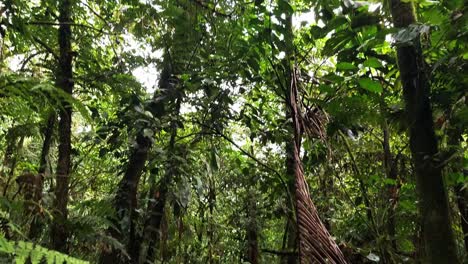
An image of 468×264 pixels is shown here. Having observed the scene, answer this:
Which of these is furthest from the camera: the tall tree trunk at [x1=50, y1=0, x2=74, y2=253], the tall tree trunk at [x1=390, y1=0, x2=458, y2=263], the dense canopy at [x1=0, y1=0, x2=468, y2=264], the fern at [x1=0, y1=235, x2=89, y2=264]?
the tall tree trunk at [x1=50, y1=0, x2=74, y2=253]

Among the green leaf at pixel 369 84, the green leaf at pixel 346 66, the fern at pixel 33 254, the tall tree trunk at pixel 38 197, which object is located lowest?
the fern at pixel 33 254

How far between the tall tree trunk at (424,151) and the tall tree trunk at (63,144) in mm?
1396

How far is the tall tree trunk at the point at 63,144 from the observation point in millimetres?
1953

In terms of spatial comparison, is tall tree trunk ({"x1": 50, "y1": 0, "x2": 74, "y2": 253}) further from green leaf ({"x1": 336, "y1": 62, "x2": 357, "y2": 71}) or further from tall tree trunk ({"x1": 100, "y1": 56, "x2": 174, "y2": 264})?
green leaf ({"x1": 336, "y1": 62, "x2": 357, "y2": 71})

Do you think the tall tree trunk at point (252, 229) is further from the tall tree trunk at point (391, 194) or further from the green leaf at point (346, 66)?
the green leaf at point (346, 66)

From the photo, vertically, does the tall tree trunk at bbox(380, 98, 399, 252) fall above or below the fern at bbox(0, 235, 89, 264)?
above

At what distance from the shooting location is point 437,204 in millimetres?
1147

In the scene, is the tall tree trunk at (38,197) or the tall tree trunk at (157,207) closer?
the tall tree trunk at (38,197)

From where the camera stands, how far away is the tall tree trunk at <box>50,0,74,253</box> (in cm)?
195

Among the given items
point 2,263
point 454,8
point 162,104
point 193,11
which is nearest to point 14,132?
point 162,104

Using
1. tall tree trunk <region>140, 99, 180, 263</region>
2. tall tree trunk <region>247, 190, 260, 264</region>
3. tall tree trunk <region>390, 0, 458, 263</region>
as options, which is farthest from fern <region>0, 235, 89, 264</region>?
tall tree trunk <region>247, 190, 260, 264</region>

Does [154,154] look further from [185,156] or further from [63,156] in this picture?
[63,156]

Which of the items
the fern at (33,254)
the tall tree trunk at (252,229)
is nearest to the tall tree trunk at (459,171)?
the fern at (33,254)

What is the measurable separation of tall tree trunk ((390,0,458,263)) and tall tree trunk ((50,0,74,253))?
140cm
